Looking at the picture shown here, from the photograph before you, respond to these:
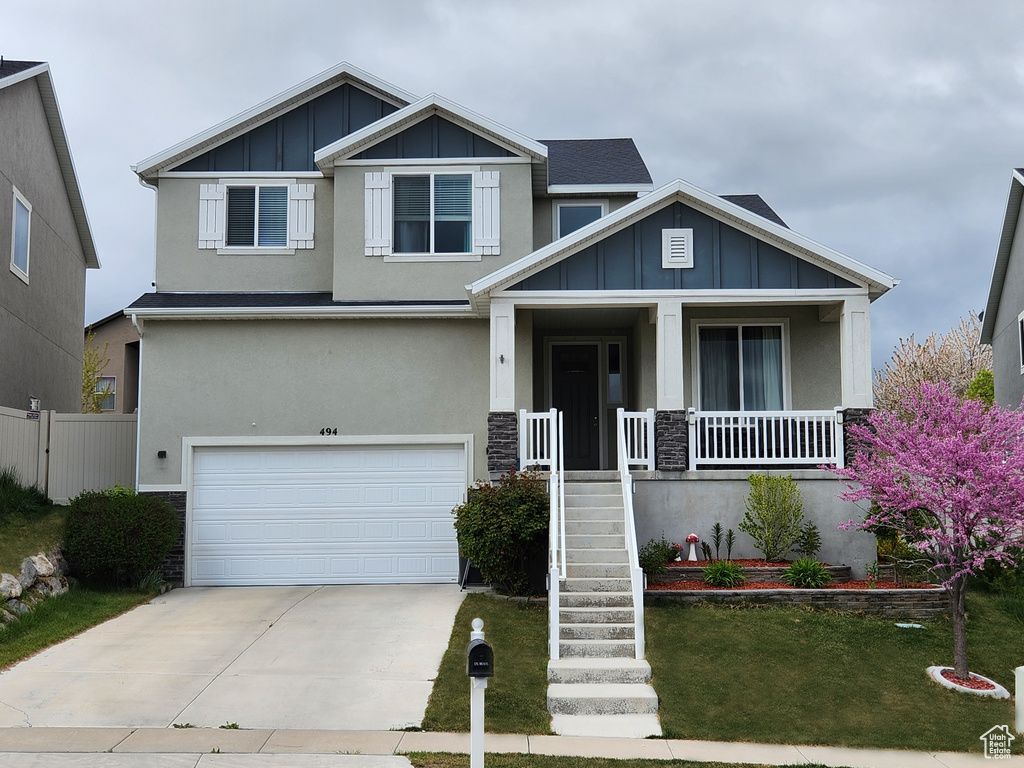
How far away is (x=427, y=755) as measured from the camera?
730 centimetres

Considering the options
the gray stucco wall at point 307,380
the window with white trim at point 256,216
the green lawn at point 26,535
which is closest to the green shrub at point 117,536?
the green lawn at point 26,535

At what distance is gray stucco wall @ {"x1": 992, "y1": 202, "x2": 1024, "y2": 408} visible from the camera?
2002 cm

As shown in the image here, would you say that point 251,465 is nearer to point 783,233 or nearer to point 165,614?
point 165,614

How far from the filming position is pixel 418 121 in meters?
15.5

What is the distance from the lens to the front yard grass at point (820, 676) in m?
8.29

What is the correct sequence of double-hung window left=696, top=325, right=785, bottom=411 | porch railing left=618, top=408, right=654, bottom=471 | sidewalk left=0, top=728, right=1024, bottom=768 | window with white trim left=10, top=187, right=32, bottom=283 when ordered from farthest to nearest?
1. window with white trim left=10, top=187, right=32, bottom=283
2. double-hung window left=696, top=325, right=785, bottom=411
3. porch railing left=618, top=408, right=654, bottom=471
4. sidewalk left=0, top=728, right=1024, bottom=768

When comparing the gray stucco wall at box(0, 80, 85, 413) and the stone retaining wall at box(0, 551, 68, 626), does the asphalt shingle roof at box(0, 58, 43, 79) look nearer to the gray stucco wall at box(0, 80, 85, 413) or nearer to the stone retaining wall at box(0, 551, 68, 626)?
the gray stucco wall at box(0, 80, 85, 413)

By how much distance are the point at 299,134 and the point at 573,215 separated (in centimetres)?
512

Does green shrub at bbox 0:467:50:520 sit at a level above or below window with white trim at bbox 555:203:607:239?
below

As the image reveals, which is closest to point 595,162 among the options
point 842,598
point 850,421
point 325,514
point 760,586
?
point 850,421

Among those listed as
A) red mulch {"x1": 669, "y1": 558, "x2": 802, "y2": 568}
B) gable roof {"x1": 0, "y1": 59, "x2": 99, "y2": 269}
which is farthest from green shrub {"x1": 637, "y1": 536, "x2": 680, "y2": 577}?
gable roof {"x1": 0, "y1": 59, "x2": 99, "y2": 269}

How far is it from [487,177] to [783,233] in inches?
196

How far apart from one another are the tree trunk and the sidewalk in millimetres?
1655

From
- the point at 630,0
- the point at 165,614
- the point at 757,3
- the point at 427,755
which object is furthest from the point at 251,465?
the point at 757,3
